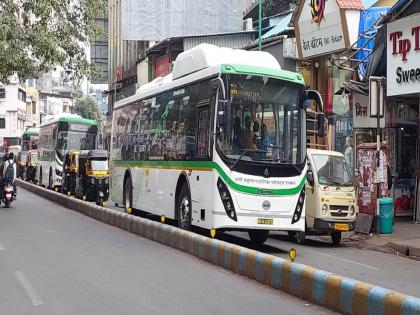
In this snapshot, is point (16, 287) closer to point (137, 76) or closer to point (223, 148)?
point (223, 148)

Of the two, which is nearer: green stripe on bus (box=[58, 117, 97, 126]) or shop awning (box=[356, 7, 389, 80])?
shop awning (box=[356, 7, 389, 80])

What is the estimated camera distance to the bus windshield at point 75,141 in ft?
94.8

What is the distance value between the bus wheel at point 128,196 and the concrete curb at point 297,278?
4305 mm

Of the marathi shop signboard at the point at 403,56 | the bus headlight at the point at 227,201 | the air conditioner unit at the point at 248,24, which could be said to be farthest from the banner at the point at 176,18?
the bus headlight at the point at 227,201

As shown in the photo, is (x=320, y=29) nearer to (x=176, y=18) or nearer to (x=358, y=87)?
(x=358, y=87)

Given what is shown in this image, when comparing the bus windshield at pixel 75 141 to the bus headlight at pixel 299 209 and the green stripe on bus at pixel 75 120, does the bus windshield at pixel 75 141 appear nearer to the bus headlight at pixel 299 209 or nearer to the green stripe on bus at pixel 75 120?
the green stripe on bus at pixel 75 120

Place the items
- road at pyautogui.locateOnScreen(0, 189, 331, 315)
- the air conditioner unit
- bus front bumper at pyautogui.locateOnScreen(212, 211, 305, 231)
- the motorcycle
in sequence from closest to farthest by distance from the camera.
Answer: road at pyautogui.locateOnScreen(0, 189, 331, 315) → bus front bumper at pyautogui.locateOnScreen(212, 211, 305, 231) → the motorcycle → the air conditioner unit

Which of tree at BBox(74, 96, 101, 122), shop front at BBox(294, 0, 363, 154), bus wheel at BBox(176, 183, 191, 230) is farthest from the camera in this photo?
tree at BBox(74, 96, 101, 122)

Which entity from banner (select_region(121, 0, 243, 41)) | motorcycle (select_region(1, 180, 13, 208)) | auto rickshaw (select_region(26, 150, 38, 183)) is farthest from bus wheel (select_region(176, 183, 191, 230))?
auto rickshaw (select_region(26, 150, 38, 183))

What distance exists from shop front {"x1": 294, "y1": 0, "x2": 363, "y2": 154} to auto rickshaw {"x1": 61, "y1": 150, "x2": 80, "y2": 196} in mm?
10540

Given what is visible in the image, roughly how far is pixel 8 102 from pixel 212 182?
73.3m

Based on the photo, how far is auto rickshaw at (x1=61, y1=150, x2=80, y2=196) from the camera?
26484 millimetres

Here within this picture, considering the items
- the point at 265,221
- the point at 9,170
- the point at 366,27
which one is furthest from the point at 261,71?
the point at 9,170

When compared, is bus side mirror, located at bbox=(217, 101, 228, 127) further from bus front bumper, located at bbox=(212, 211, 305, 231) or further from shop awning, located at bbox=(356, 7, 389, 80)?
shop awning, located at bbox=(356, 7, 389, 80)
